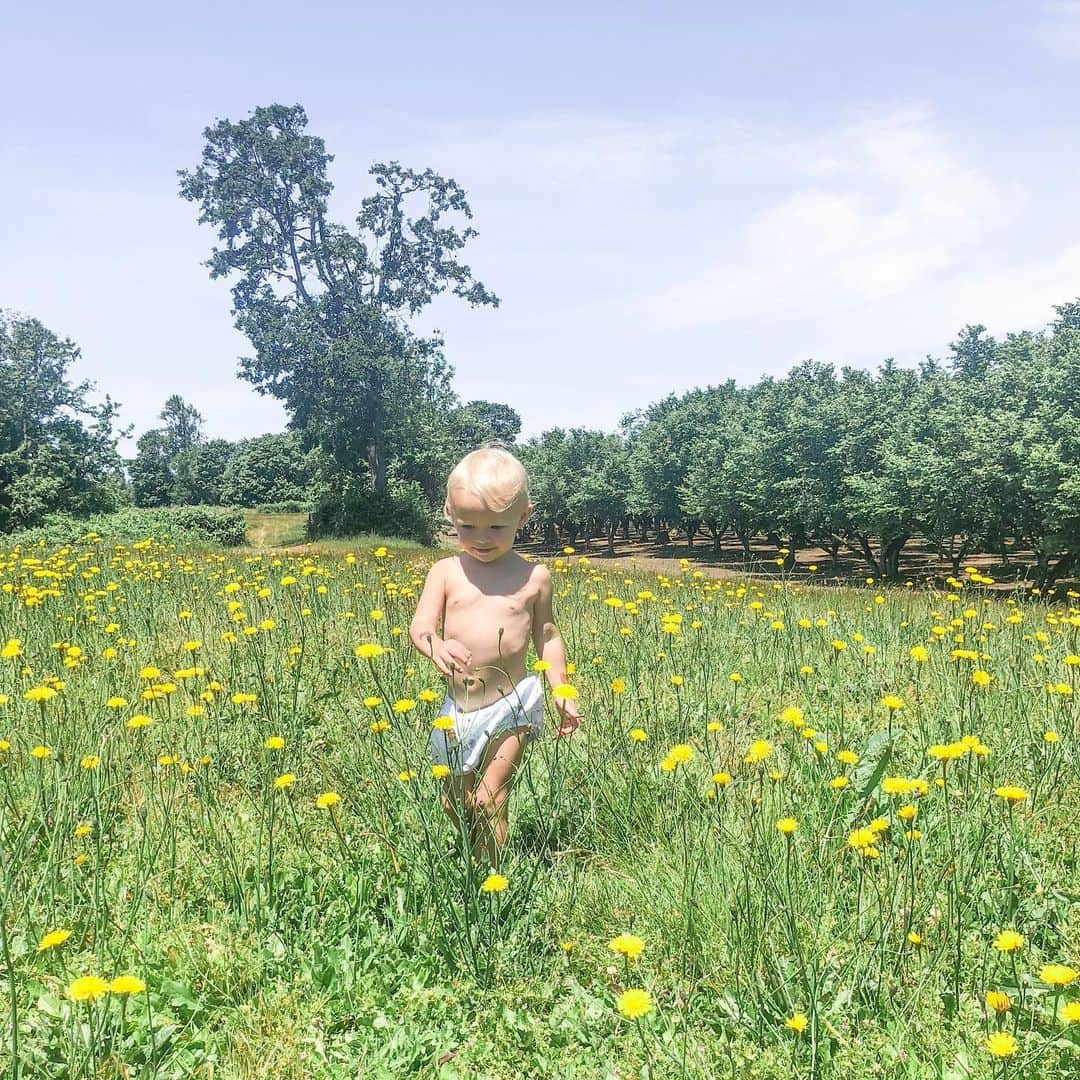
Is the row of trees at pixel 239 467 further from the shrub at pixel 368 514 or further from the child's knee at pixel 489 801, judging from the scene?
the child's knee at pixel 489 801

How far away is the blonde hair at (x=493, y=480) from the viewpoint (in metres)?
2.81

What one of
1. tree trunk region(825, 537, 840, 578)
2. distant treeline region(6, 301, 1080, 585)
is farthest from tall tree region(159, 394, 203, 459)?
tree trunk region(825, 537, 840, 578)

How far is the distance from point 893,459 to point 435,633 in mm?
25454

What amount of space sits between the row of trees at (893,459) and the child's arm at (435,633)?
1968 centimetres

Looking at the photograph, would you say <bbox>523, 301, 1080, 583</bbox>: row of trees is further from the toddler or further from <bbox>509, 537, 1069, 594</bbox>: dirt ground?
the toddler

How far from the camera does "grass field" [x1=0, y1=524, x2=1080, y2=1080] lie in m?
1.98

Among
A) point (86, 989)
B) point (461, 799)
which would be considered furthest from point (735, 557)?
point (86, 989)

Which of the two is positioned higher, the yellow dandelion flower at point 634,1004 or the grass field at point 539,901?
the yellow dandelion flower at point 634,1004

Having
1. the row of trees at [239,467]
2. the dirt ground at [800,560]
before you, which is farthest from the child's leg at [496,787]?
the row of trees at [239,467]

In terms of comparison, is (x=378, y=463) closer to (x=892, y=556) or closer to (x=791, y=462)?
(x=791, y=462)

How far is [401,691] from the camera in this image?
3.82 metres

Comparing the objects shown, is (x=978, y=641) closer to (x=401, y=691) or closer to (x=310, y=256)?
(x=401, y=691)

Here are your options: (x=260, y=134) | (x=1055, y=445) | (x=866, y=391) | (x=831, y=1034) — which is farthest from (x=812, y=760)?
(x=260, y=134)

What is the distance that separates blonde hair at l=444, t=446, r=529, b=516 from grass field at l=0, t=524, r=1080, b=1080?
724 millimetres
